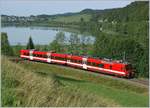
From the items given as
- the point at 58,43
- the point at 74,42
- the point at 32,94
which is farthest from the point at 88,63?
the point at 74,42

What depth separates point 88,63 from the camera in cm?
4819

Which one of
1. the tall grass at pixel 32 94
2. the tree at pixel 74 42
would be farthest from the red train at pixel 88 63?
the tree at pixel 74 42

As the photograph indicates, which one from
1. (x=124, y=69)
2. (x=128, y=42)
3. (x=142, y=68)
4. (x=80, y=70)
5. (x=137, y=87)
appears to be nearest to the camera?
(x=137, y=87)

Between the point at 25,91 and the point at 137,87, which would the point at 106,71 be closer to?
the point at 137,87

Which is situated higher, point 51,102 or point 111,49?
point 51,102

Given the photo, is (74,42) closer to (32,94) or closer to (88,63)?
(88,63)

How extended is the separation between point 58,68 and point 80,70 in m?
3.90

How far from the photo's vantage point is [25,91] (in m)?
8.34

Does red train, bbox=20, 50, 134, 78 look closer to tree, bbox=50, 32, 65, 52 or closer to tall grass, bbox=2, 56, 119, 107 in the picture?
tall grass, bbox=2, 56, 119, 107

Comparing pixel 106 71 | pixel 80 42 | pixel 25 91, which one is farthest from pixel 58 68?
pixel 80 42

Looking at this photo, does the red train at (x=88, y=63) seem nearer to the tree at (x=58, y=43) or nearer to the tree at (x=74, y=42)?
the tree at (x=58, y=43)

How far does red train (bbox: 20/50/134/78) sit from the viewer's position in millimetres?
→ 43250

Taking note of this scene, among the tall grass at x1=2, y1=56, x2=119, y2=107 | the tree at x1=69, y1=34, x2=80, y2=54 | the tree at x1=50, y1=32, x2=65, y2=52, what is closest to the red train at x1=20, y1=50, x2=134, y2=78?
the tall grass at x1=2, y1=56, x2=119, y2=107

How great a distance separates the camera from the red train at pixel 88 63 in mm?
43250
